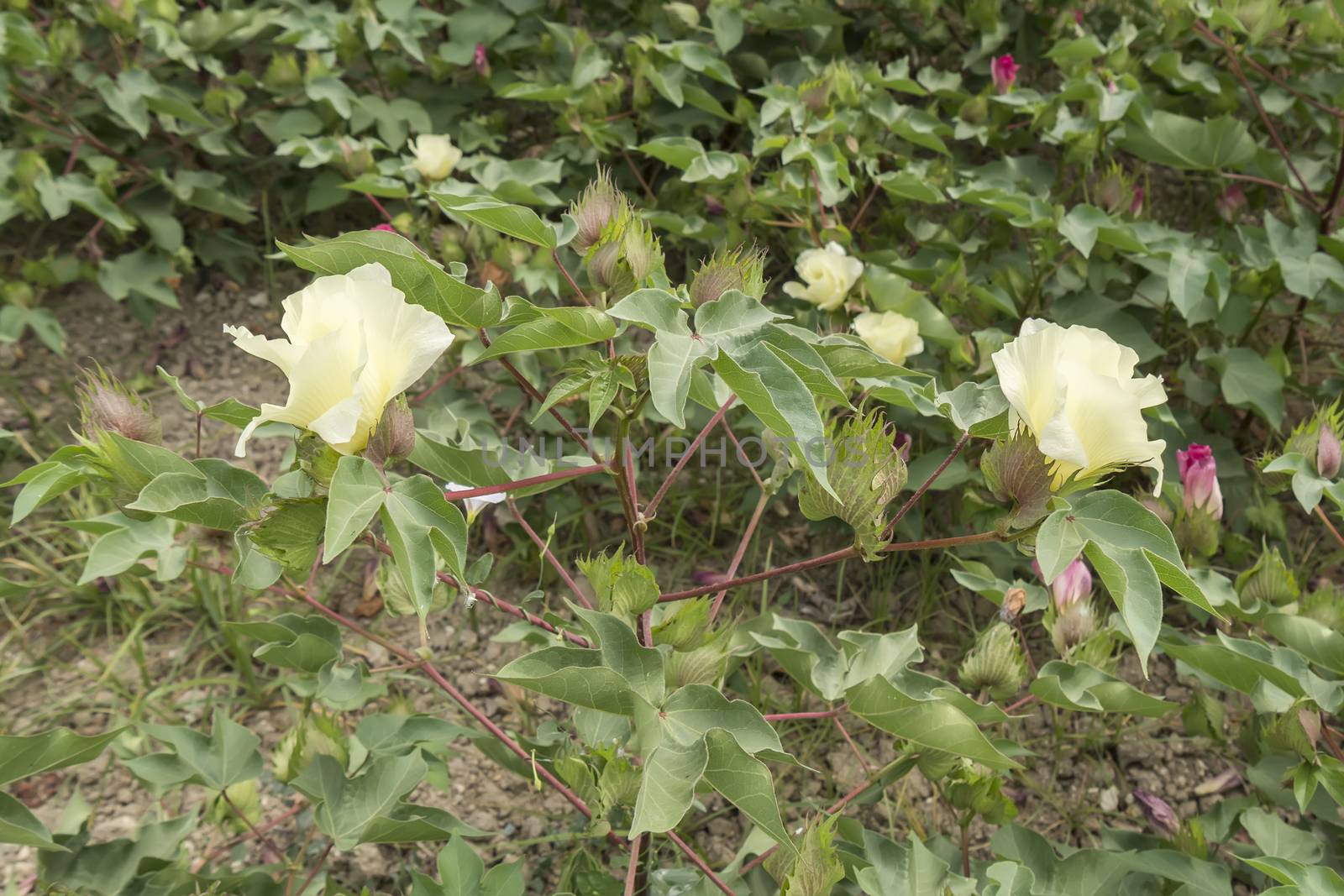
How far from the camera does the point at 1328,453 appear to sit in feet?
3.86

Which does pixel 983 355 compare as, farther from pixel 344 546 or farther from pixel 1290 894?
pixel 344 546

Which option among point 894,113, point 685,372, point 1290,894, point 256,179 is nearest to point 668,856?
point 1290,894

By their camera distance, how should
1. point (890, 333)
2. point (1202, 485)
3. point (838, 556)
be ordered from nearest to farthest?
point (838, 556) → point (1202, 485) → point (890, 333)

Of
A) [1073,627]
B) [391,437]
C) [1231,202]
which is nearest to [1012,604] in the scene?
[1073,627]

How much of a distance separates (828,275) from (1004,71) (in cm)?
64

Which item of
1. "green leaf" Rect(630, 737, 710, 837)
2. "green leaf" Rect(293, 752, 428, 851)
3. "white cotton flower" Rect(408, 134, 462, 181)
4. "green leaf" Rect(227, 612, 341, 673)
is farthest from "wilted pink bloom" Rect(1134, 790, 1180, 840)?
"white cotton flower" Rect(408, 134, 462, 181)

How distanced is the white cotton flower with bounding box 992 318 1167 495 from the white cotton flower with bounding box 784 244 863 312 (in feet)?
2.60

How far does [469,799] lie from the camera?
1592mm

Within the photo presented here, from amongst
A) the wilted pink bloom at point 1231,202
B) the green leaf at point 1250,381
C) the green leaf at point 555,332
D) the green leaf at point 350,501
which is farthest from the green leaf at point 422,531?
the wilted pink bloom at point 1231,202

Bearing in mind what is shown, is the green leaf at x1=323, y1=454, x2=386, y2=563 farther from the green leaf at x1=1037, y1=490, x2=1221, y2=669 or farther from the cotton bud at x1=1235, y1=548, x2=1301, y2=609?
the cotton bud at x1=1235, y1=548, x2=1301, y2=609

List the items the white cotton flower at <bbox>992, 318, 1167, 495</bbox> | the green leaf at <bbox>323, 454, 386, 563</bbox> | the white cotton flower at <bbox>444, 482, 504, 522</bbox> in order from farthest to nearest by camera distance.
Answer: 1. the white cotton flower at <bbox>444, 482, 504, 522</bbox>
2. the white cotton flower at <bbox>992, 318, 1167, 495</bbox>
3. the green leaf at <bbox>323, 454, 386, 563</bbox>

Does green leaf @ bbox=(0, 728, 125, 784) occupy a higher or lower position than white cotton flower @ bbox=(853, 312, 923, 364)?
lower

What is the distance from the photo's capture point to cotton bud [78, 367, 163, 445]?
0.97 metres

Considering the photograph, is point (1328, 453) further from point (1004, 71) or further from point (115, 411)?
point (115, 411)
